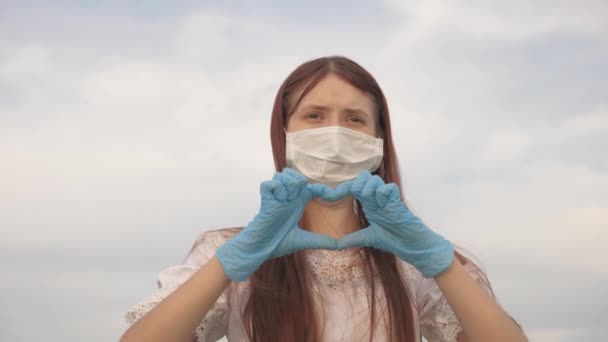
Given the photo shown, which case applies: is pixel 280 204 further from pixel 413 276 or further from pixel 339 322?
pixel 413 276

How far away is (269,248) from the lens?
3834mm

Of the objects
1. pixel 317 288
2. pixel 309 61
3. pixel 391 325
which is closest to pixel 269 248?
pixel 317 288

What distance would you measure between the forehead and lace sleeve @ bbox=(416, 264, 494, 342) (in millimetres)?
993

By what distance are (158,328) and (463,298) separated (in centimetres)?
139

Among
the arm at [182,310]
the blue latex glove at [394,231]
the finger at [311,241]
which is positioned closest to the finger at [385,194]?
the blue latex glove at [394,231]

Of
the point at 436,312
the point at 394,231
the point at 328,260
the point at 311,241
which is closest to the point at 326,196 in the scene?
the point at 311,241

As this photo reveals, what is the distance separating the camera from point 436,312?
4.45 metres

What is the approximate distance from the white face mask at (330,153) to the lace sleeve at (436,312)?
75 cm

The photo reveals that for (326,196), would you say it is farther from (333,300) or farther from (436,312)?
(436,312)

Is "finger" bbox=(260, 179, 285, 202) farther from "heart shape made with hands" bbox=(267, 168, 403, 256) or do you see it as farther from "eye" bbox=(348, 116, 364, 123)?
"eye" bbox=(348, 116, 364, 123)

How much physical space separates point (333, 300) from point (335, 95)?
1.05 meters

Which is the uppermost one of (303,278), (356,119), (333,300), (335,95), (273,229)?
(335,95)

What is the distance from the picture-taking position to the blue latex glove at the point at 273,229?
146 inches

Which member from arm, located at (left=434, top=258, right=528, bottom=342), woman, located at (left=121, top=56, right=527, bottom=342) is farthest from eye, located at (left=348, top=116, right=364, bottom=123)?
arm, located at (left=434, top=258, right=528, bottom=342)
